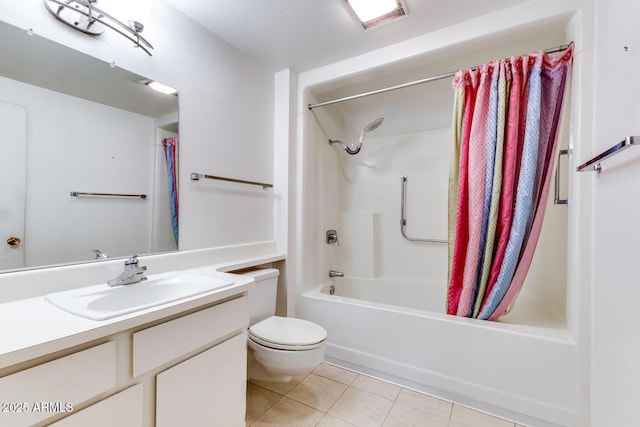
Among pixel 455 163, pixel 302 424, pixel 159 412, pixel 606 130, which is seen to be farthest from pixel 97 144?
pixel 606 130

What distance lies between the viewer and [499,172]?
1513mm

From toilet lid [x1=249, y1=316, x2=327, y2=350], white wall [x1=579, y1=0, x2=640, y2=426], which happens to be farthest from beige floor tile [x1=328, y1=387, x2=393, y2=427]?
white wall [x1=579, y1=0, x2=640, y2=426]

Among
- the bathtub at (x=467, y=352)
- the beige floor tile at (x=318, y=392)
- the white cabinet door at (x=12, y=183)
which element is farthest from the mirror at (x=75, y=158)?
the bathtub at (x=467, y=352)

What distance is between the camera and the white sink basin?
2.73ft

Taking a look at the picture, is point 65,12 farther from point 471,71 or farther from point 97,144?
point 471,71

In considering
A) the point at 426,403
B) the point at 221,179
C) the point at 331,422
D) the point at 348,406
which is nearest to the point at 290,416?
the point at 331,422

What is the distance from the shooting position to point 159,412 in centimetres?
85

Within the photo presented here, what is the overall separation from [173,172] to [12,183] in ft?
1.98

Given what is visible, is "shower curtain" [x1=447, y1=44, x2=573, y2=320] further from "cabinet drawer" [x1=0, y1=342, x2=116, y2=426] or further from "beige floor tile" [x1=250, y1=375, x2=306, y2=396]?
"cabinet drawer" [x1=0, y1=342, x2=116, y2=426]

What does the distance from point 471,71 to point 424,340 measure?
1687 mm

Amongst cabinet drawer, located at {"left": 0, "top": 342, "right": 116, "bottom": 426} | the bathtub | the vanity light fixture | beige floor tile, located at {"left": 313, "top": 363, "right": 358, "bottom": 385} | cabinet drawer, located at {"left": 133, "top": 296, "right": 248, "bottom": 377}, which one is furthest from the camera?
beige floor tile, located at {"left": 313, "top": 363, "right": 358, "bottom": 385}

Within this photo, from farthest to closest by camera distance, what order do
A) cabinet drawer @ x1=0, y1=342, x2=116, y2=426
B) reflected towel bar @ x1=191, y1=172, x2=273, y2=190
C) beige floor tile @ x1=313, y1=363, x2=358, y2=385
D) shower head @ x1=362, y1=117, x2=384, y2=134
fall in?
shower head @ x1=362, y1=117, x2=384, y2=134 → beige floor tile @ x1=313, y1=363, x2=358, y2=385 → reflected towel bar @ x1=191, y1=172, x2=273, y2=190 → cabinet drawer @ x1=0, y1=342, x2=116, y2=426

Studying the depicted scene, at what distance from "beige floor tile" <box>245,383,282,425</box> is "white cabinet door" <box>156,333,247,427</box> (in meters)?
0.33

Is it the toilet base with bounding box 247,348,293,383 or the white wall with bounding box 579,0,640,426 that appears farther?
the toilet base with bounding box 247,348,293,383
